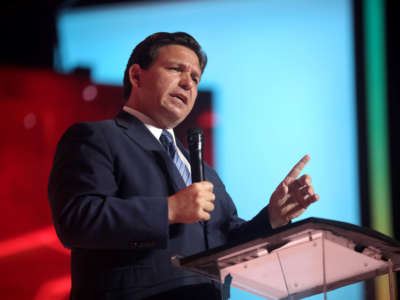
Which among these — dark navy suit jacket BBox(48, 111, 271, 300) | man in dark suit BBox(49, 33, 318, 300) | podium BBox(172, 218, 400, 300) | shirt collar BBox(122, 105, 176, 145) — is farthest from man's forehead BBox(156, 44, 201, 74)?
podium BBox(172, 218, 400, 300)

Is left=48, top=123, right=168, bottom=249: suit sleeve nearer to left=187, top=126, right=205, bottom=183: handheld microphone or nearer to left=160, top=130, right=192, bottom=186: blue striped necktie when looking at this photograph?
left=187, top=126, right=205, bottom=183: handheld microphone

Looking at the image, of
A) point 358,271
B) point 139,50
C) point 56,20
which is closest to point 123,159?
point 139,50

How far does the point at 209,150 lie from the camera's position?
293 centimetres

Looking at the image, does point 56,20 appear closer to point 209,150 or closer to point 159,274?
point 209,150

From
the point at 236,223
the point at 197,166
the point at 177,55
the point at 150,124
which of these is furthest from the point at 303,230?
the point at 177,55

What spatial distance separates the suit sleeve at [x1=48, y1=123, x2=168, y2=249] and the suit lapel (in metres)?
0.17

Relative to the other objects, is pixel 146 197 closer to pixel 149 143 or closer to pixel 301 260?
pixel 149 143

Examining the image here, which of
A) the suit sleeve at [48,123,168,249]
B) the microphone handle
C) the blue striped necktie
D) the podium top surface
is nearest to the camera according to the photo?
the podium top surface

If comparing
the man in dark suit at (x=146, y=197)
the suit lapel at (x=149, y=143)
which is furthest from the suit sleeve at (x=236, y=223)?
the suit lapel at (x=149, y=143)

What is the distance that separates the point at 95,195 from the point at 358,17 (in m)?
2.14

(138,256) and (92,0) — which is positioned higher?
(92,0)

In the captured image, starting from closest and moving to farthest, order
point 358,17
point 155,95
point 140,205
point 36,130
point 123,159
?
1. point 140,205
2. point 123,159
3. point 155,95
4. point 36,130
5. point 358,17

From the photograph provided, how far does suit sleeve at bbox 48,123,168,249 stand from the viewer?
4.60ft

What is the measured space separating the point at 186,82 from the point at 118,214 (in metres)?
0.65
